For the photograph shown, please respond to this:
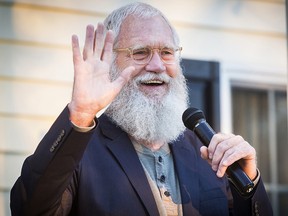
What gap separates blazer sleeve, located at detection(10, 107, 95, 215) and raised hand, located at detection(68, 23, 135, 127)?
0.05 m

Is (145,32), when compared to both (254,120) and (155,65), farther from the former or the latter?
(254,120)

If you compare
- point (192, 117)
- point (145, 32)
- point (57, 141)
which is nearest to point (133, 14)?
point (145, 32)

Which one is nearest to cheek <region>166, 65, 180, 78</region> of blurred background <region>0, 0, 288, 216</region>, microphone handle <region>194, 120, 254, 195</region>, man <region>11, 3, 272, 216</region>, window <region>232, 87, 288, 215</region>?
man <region>11, 3, 272, 216</region>

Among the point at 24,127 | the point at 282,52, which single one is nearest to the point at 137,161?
the point at 24,127

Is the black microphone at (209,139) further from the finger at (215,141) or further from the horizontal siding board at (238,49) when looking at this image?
the horizontal siding board at (238,49)

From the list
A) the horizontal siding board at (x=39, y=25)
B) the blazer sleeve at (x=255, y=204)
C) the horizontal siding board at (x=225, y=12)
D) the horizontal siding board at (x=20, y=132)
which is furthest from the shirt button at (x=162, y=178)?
the horizontal siding board at (x=225, y=12)

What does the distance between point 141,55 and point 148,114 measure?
264 millimetres

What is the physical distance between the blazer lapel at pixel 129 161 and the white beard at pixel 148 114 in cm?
7

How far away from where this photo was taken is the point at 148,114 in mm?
3365

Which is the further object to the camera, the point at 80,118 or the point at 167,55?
the point at 167,55

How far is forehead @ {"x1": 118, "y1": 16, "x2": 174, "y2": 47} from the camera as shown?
11.2 ft

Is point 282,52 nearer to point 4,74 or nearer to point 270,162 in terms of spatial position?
point 270,162

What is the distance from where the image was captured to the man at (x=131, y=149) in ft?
8.65

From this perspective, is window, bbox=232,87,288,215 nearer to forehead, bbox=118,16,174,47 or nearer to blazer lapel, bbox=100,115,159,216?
forehead, bbox=118,16,174,47
